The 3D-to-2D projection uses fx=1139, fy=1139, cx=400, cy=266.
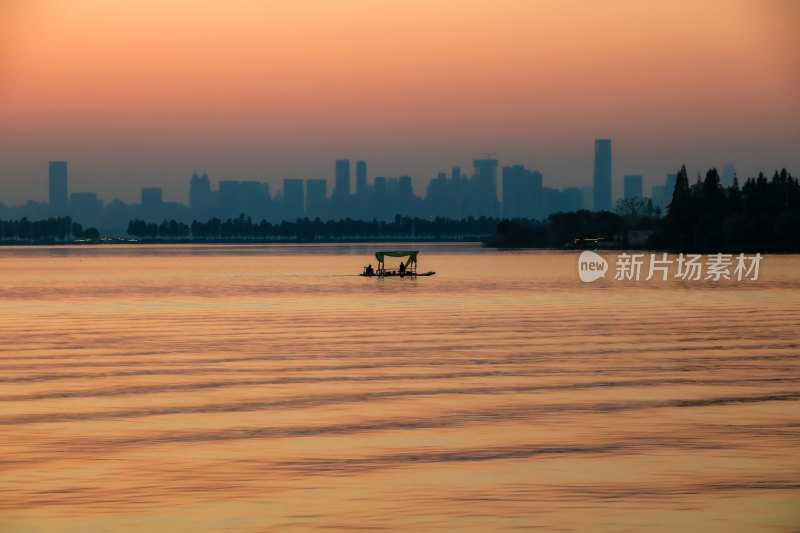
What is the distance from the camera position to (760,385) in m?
33.2

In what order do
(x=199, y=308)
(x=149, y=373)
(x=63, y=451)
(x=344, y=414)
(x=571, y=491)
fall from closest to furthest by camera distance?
1. (x=571, y=491)
2. (x=63, y=451)
3. (x=344, y=414)
4. (x=149, y=373)
5. (x=199, y=308)

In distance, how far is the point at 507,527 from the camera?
17484mm

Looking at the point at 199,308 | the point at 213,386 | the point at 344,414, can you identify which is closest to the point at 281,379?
the point at 213,386

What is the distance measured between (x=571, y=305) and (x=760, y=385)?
41.5 m

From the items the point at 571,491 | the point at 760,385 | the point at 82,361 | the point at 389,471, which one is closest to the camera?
the point at 571,491

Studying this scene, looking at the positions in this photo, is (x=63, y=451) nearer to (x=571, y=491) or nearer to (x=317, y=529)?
(x=317, y=529)

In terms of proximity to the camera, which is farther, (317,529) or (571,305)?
(571,305)

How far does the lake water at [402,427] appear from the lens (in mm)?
18562

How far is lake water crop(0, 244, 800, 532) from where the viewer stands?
731 inches

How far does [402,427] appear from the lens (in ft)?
85.5

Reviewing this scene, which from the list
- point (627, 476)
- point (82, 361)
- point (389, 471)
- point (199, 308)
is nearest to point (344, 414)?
point (389, 471)

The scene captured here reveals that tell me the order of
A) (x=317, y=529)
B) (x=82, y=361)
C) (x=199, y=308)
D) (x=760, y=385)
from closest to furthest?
(x=317, y=529) < (x=760, y=385) < (x=82, y=361) < (x=199, y=308)

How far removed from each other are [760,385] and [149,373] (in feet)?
61.8

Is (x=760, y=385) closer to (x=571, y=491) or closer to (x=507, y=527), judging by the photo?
(x=571, y=491)
